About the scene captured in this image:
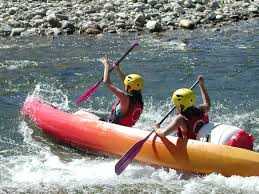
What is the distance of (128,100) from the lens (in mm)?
9562

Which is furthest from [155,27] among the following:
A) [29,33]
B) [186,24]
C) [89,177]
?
[89,177]

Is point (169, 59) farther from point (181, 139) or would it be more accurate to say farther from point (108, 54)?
point (181, 139)

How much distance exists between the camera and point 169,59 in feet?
48.4

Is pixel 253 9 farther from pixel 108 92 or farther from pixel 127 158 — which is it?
pixel 127 158

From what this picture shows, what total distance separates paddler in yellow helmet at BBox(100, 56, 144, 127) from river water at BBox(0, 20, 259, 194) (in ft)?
2.16

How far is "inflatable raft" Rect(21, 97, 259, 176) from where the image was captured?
820 centimetres

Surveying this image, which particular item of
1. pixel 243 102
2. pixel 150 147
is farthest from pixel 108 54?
pixel 150 147

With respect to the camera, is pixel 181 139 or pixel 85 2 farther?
pixel 85 2

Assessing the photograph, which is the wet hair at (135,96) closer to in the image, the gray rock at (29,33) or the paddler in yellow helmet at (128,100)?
the paddler in yellow helmet at (128,100)

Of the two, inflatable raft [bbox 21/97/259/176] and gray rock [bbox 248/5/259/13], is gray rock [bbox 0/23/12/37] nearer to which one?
gray rock [bbox 248/5/259/13]

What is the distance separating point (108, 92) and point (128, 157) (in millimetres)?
4130

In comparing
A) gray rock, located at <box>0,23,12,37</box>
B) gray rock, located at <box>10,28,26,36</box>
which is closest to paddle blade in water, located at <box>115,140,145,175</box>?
gray rock, located at <box>10,28,26,36</box>

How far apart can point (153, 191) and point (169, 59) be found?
22.4 ft

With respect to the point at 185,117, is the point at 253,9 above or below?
below
